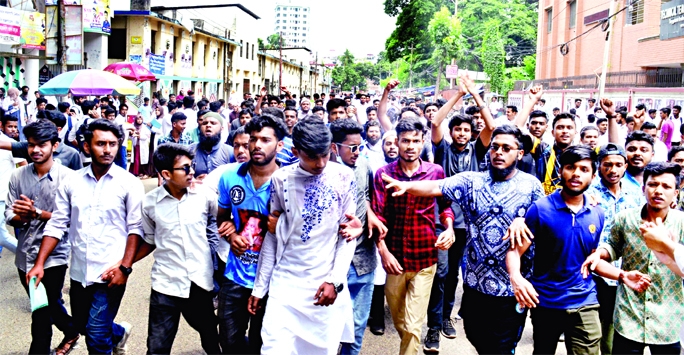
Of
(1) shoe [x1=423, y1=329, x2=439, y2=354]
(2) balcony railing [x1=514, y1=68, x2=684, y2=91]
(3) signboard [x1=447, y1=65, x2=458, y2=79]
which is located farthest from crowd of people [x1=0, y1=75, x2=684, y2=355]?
(3) signboard [x1=447, y1=65, x2=458, y2=79]

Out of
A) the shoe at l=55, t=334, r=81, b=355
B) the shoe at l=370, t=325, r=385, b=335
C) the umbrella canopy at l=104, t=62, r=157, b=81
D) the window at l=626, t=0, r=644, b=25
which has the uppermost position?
the window at l=626, t=0, r=644, b=25

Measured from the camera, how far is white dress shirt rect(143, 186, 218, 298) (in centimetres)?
418

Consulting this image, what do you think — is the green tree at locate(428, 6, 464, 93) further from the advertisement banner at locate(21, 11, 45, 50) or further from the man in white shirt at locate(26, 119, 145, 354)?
the man in white shirt at locate(26, 119, 145, 354)

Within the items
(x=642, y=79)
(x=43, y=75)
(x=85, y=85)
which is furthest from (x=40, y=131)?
(x=642, y=79)

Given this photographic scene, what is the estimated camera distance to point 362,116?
12.6 m

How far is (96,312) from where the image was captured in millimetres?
4359

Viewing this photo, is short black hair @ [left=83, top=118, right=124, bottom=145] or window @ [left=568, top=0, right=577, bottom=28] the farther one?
window @ [left=568, top=0, right=577, bottom=28]

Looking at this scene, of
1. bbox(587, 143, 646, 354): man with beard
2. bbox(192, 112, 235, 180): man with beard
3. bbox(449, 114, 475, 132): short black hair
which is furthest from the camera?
bbox(192, 112, 235, 180): man with beard

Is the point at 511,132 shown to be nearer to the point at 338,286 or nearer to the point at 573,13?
the point at 338,286

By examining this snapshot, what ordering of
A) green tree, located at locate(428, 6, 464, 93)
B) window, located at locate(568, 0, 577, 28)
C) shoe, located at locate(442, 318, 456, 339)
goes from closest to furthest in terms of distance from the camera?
1. shoe, located at locate(442, 318, 456, 339)
2. window, located at locate(568, 0, 577, 28)
3. green tree, located at locate(428, 6, 464, 93)

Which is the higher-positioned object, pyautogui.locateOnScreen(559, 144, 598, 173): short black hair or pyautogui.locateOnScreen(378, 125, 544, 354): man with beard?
pyautogui.locateOnScreen(559, 144, 598, 173): short black hair

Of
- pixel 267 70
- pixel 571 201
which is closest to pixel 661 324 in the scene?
pixel 571 201

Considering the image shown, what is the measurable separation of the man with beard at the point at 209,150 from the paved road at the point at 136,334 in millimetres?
1445

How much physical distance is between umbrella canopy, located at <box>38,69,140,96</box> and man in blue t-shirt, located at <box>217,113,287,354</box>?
9.51 metres
